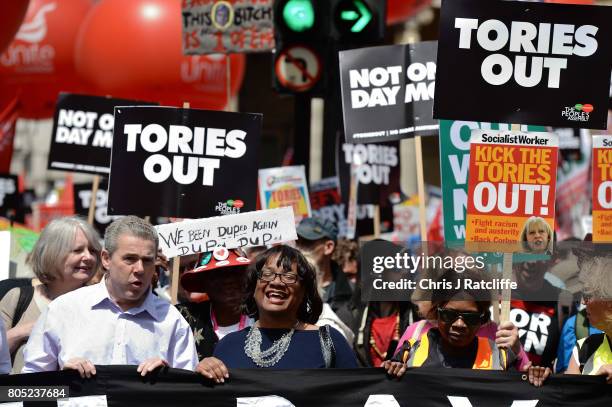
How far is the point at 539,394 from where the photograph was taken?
17.0 ft

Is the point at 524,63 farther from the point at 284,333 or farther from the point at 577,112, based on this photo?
the point at 284,333

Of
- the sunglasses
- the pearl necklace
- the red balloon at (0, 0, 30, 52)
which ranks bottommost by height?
the pearl necklace

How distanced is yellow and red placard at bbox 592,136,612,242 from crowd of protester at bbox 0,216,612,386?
0.48m

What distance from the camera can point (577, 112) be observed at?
6262mm

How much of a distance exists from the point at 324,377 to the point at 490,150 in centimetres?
147

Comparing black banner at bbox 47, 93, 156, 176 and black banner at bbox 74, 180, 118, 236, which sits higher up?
black banner at bbox 47, 93, 156, 176

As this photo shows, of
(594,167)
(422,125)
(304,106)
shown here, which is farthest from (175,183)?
(304,106)

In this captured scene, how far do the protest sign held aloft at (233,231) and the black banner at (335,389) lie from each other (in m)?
1.28

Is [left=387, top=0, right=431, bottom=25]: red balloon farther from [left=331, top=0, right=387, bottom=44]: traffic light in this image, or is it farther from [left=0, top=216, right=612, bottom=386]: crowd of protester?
[left=0, top=216, right=612, bottom=386]: crowd of protester

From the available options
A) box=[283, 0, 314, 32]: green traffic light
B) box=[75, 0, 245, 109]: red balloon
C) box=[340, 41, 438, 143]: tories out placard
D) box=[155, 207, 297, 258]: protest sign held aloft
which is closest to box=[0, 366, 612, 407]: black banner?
box=[155, 207, 297, 258]: protest sign held aloft

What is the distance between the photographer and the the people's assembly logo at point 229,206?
6.89m

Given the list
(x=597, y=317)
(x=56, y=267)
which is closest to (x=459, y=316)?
(x=597, y=317)

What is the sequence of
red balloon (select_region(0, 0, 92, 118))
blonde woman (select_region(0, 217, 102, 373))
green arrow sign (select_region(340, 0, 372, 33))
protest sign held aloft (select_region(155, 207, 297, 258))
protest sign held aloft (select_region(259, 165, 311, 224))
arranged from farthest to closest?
red balloon (select_region(0, 0, 92, 118)), protest sign held aloft (select_region(259, 165, 311, 224)), green arrow sign (select_region(340, 0, 372, 33)), protest sign held aloft (select_region(155, 207, 297, 258)), blonde woman (select_region(0, 217, 102, 373))

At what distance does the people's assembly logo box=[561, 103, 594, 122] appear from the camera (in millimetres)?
6254
